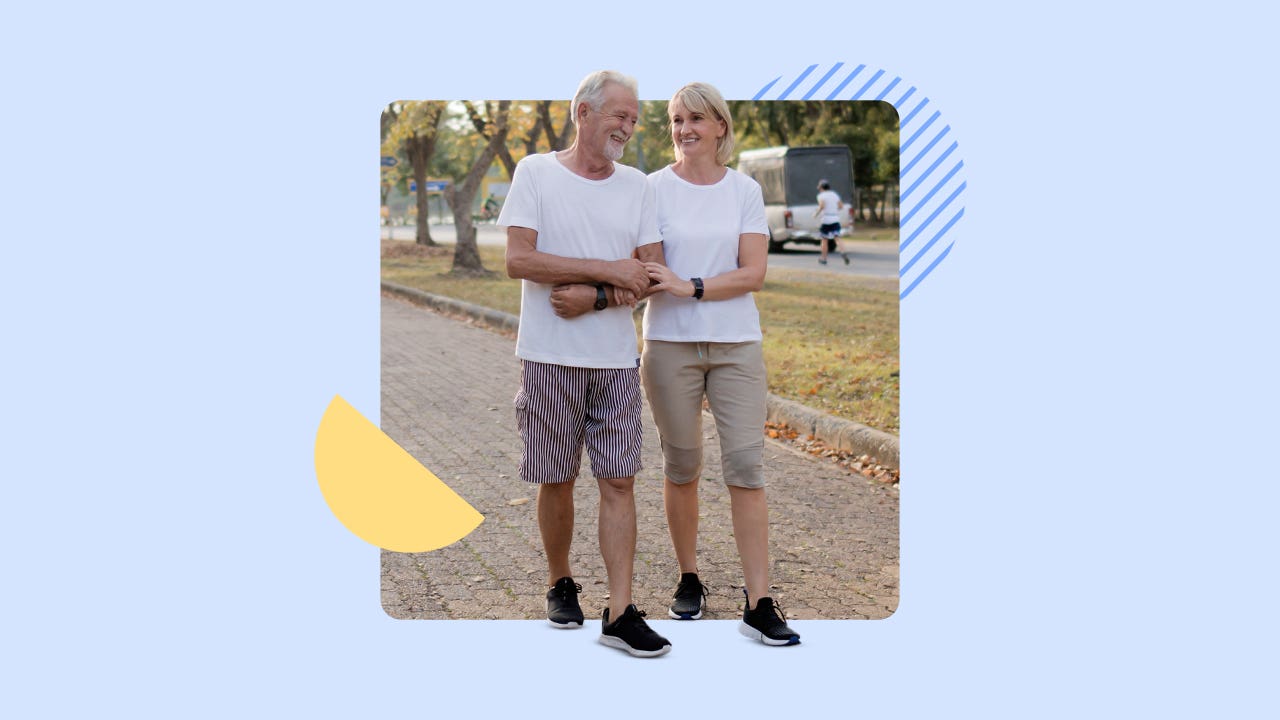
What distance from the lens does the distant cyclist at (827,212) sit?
6406 mm

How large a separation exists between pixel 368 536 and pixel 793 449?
2311 millimetres

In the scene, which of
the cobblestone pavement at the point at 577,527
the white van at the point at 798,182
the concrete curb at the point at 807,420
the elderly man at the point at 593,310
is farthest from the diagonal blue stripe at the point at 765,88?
the cobblestone pavement at the point at 577,527

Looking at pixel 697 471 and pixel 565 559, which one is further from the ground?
pixel 697 471

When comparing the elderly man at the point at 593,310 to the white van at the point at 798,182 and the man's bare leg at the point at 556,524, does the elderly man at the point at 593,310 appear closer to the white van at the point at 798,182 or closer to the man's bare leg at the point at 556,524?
the man's bare leg at the point at 556,524

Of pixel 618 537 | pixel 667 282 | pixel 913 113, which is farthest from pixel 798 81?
pixel 618 537

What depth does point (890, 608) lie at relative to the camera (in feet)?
18.0

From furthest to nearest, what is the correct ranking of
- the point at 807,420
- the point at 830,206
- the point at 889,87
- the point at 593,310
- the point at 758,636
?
1. the point at 807,420
2. the point at 830,206
3. the point at 889,87
4. the point at 758,636
5. the point at 593,310

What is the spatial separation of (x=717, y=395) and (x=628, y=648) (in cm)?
106

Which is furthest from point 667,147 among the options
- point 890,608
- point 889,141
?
point 890,608

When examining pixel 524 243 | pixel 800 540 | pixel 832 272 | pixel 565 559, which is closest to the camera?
pixel 524 243

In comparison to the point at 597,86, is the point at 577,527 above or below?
below

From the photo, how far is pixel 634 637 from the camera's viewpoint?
16.5 ft

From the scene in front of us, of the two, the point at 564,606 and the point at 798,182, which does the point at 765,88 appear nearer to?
the point at 798,182

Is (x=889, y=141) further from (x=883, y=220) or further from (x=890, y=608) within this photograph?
(x=890, y=608)
